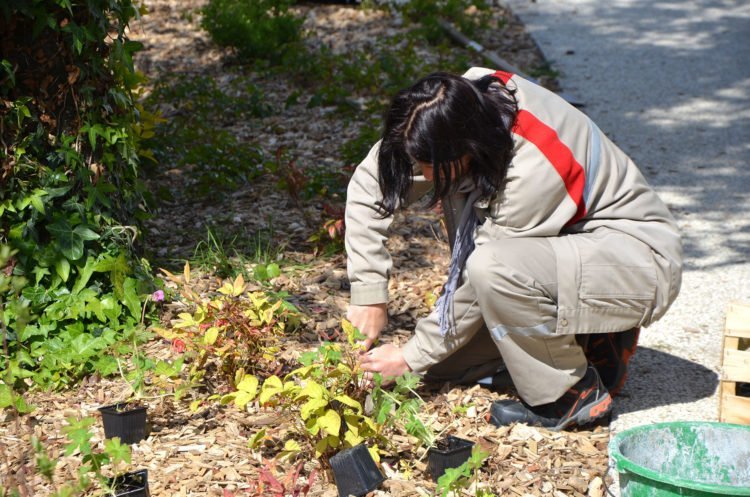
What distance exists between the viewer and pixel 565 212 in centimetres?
287

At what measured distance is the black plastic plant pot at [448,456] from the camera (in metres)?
2.65

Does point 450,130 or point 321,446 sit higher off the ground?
point 450,130

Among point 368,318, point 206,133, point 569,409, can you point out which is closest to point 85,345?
point 368,318

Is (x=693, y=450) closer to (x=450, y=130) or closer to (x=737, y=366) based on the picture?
(x=737, y=366)

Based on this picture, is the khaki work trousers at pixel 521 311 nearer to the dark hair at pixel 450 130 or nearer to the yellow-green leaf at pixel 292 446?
the dark hair at pixel 450 130

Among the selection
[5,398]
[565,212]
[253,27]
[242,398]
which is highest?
[565,212]

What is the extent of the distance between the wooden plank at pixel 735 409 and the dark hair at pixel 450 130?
1.07 metres

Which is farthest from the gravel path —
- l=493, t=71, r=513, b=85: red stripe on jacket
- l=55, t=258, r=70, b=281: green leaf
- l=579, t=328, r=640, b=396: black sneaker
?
l=55, t=258, r=70, b=281: green leaf

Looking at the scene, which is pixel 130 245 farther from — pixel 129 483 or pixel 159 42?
pixel 159 42

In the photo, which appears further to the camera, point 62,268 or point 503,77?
point 62,268

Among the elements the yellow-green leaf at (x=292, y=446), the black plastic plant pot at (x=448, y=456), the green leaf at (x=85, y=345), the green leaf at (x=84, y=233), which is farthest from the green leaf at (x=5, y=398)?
the black plastic plant pot at (x=448, y=456)

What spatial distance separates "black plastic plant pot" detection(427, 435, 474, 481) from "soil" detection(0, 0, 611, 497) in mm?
Answer: 62

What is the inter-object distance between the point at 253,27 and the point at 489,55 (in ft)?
6.51

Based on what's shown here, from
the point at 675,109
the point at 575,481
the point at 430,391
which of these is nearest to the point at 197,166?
the point at 430,391
